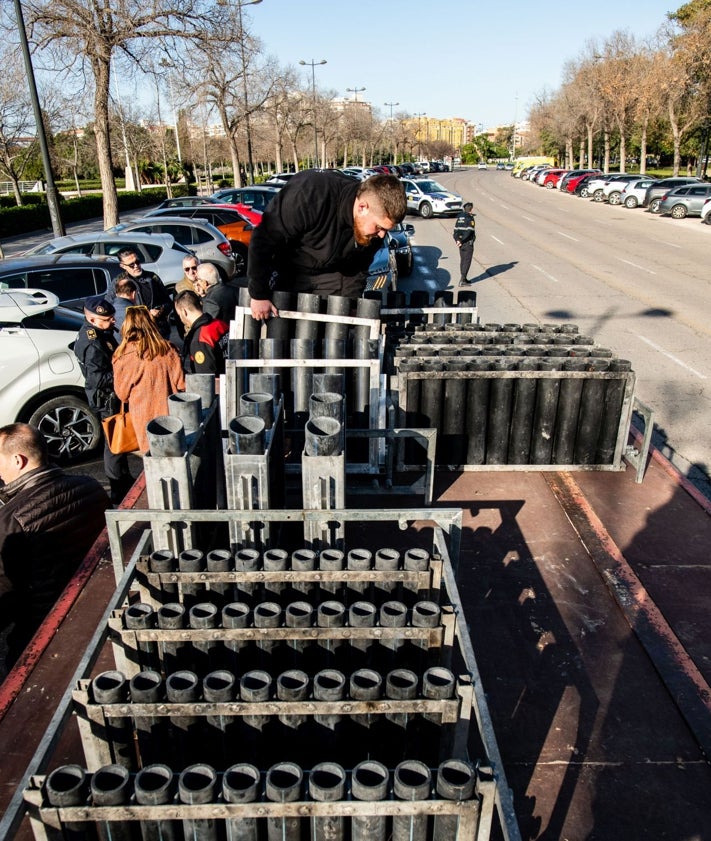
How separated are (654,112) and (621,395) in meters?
50.8

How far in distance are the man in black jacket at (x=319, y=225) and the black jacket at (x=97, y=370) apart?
5.32 ft

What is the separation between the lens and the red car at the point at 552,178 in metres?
55.9

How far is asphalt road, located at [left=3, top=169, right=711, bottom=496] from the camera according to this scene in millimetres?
8742

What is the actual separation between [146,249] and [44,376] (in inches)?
250

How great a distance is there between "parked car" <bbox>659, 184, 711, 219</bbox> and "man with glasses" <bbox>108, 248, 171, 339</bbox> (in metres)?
30.7

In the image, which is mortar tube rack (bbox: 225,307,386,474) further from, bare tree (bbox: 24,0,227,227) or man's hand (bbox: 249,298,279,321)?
bare tree (bbox: 24,0,227,227)

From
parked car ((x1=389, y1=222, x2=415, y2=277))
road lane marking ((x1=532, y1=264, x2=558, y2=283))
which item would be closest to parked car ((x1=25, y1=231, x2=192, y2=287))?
parked car ((x1=389, y1=222, x2=415, y2=277))

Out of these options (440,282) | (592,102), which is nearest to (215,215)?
(440,282)

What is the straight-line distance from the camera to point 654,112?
4747 centimetres

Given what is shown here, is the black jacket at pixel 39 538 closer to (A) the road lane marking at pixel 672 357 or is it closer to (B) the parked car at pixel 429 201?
(A) the road lane marking at pixel 672 357

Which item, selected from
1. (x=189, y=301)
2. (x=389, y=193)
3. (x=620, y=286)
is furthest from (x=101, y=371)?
(x=620, y=286)

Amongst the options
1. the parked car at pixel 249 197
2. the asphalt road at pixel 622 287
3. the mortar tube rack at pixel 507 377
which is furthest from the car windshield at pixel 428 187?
the mortar tube rack at pixel 507 377

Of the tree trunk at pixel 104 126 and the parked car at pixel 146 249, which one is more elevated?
the tree trunk at pixel 104 126

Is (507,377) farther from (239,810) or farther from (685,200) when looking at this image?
(685,200)
